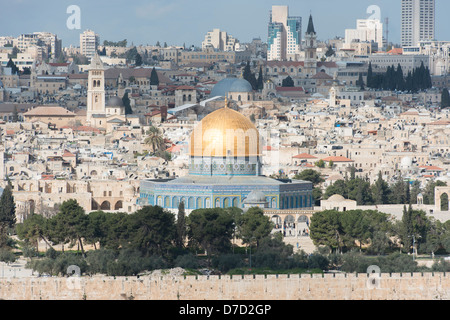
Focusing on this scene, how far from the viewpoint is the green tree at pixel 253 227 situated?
1902 inches

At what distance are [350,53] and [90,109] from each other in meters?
54.6

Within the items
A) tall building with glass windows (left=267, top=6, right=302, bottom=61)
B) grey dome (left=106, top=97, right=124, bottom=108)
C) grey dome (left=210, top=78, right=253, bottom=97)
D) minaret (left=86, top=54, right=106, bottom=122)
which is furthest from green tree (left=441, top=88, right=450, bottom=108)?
tall building with glass windows (left=267, top=6, right=302, bottom=61)

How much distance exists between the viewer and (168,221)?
47594mm

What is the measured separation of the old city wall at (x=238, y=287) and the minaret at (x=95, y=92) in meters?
52.0

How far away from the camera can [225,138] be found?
55406mm

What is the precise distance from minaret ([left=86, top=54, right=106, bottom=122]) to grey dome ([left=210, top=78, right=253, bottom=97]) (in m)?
7.79

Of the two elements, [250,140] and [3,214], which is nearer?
[3,214]

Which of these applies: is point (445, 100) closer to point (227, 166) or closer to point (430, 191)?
point (430, 191)

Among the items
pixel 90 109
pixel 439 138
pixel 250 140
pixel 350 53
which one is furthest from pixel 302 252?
pixel 350 53

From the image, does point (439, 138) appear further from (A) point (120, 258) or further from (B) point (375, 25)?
(B) point (375, 25)

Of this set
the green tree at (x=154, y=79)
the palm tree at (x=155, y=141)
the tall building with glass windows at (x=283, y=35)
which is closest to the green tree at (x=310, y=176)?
the palm tree at (x=155, y=141)

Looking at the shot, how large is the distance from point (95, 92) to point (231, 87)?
9.32 meters

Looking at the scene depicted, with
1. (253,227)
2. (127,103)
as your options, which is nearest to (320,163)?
(253,227)
